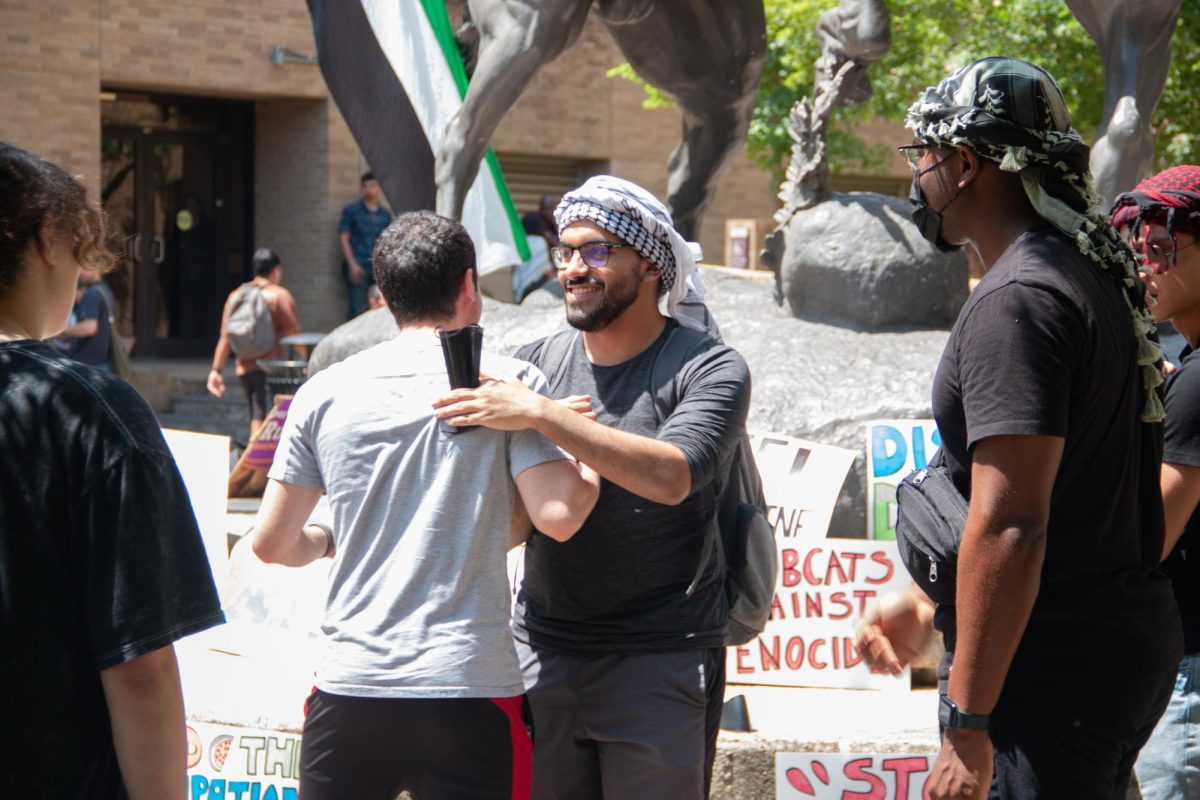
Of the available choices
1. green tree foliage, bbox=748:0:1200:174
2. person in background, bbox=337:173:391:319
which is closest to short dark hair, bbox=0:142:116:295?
green tree foliage, bbox=748:0:1200:174

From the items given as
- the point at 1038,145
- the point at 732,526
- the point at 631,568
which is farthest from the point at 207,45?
the point at 1038,145

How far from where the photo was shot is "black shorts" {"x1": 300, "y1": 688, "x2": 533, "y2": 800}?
2.50 metres

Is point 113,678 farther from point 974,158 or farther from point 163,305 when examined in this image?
point 163,305

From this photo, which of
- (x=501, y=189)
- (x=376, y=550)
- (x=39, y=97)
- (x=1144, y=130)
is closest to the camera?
(x=376, y=550)

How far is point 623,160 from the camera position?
827 inches

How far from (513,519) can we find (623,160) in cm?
1867

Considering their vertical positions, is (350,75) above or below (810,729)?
above

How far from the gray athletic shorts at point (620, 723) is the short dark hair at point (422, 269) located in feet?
2.30

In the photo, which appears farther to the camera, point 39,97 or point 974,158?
point 39,97

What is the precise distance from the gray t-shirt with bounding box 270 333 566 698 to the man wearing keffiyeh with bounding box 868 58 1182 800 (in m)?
0.75

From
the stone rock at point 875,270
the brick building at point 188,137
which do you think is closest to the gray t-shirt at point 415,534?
the stone rock at point 875,270

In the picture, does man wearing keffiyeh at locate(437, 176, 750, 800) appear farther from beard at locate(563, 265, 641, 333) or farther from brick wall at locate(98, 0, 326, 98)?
brick wall at locate(98, 0, 326, 98)

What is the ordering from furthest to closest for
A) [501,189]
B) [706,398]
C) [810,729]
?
1. [501,189]
2. [810,729]
3. [706,398]

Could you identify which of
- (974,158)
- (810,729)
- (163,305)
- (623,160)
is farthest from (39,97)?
(974,158)
